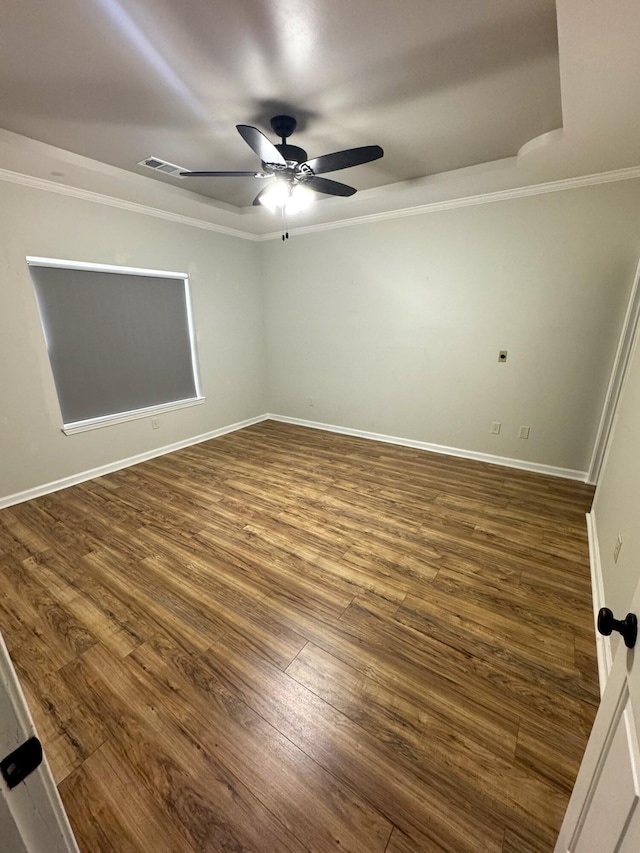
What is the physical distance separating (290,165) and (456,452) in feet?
10.3

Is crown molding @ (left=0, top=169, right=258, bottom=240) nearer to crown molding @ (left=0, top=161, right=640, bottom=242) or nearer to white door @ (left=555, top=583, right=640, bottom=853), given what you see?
crown molding @ (left=0, top=161, right=640, bottom=242)

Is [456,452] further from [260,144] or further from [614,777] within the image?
[614,777]

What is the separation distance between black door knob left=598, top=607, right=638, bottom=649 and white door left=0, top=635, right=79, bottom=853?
37.7 inches

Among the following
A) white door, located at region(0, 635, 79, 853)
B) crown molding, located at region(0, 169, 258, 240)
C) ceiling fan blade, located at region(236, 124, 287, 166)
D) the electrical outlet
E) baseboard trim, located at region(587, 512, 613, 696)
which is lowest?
baseboard trim, located at region(587, 512, 613, 696)

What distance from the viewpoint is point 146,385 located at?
386cm

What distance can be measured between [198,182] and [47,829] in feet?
12.7

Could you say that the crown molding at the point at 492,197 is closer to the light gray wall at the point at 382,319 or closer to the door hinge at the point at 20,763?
the light gray wall at the point at 382,319

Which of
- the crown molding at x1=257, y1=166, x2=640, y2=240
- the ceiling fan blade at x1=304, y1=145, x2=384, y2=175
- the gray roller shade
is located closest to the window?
the gray roller shade

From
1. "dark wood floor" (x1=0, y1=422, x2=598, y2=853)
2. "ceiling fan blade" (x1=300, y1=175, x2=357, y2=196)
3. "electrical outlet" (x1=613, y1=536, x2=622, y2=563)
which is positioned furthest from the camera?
"ceiling fan blade" (x1=300, y1=175, x2=357, y2=196)

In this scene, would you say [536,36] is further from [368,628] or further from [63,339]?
[63,339]

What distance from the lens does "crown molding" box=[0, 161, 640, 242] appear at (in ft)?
9.00

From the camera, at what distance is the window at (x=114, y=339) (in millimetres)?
3105

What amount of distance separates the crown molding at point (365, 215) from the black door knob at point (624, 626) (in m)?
3.51

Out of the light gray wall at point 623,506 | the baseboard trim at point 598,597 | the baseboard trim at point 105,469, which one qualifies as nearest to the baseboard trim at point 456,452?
the baseboard trim at point 598,597
